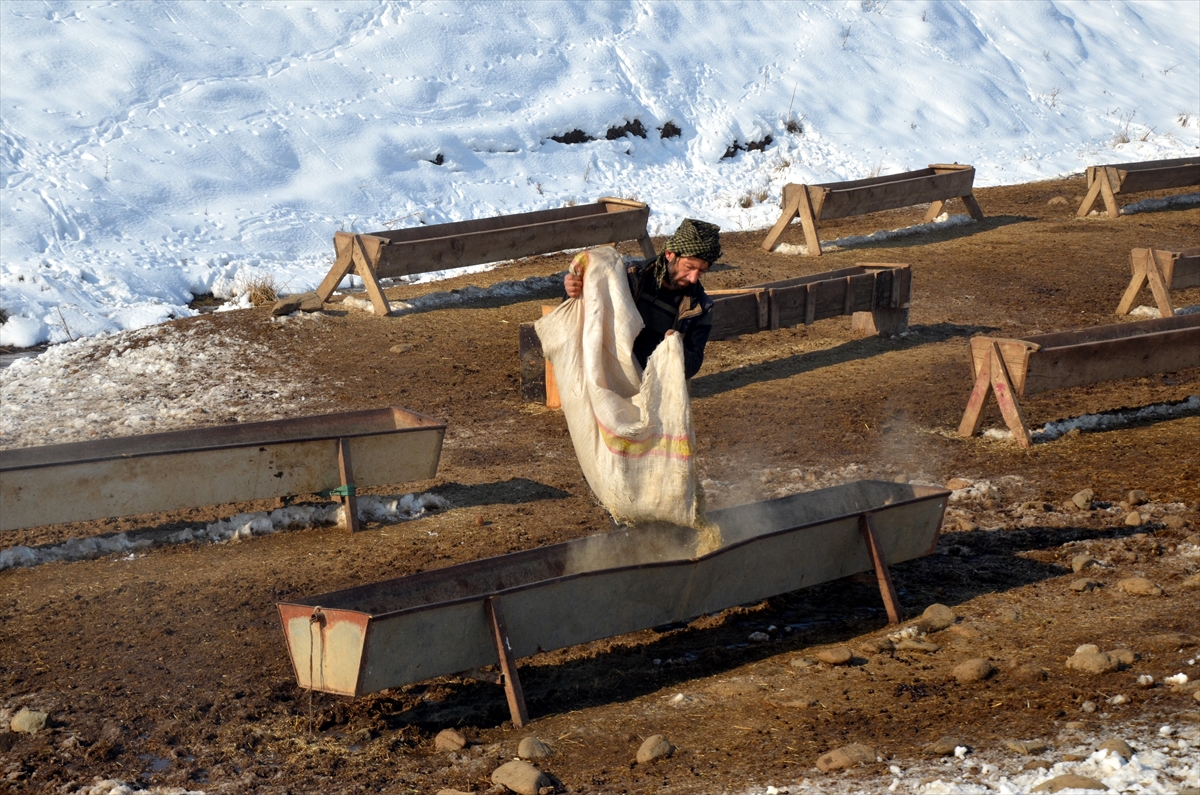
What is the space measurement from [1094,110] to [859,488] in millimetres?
18788

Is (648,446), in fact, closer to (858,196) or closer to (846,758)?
(846,758)

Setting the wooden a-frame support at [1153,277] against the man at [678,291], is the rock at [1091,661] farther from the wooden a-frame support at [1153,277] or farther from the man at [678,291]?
the wooden a-frame support at [1153,277]

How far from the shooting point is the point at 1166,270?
970 cm

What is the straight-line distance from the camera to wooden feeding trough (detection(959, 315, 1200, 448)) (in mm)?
7230

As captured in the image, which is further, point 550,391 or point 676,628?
point 550,391

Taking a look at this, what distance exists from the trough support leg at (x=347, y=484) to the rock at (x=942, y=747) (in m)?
3.54

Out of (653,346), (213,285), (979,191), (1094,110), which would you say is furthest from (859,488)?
(1094,110)

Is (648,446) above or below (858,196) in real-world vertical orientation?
above

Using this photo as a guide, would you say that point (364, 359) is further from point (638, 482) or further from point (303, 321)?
point (638, 482)

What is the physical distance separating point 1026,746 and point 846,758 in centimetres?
58

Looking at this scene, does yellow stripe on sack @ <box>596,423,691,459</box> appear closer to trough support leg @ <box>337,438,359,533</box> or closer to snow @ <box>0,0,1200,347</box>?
trough support leg @ <box>337,438,359,533</box>

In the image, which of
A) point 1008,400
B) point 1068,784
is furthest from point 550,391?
point 1068,784

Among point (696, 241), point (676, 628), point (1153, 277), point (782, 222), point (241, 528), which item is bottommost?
point (676, 628)

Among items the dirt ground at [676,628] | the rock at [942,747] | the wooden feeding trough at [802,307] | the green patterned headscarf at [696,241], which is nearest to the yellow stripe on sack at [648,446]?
the green patterned headscarf at [696,241]
